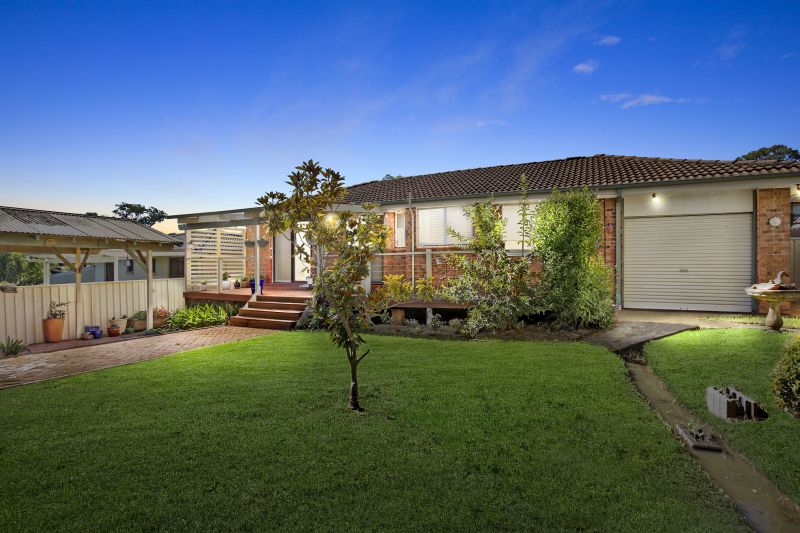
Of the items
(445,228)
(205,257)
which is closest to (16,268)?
(205,257)

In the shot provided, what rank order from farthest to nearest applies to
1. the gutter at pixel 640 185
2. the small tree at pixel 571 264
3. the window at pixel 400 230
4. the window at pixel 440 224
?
the window at pixel 400 230 < the window at pixel 440 224 < the gutter at pixel 640 185 < the small tree at pixel 571 264

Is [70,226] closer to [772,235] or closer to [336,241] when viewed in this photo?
[336,241]

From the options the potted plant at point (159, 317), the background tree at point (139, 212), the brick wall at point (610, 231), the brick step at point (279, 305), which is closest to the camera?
the brick step at point (279, 305)

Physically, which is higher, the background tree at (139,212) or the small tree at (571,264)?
the background tree at (139,212)

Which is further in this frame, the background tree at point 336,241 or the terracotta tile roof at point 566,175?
the terracotta tile roof at point 566,175

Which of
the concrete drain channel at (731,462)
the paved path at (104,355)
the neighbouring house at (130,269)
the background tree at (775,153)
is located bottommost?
the paved path at (104,355)

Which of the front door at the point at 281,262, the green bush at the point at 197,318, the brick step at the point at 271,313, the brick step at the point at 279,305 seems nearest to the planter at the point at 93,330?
the green bush at the point at 197,318

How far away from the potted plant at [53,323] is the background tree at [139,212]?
35967mm

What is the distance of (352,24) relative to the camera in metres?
12.3

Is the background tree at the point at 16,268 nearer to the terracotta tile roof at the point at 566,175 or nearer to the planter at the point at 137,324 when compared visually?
the planter at the point at 137,324

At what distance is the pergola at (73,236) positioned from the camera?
910 cm

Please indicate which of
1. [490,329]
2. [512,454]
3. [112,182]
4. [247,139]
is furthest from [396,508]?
[112,182]

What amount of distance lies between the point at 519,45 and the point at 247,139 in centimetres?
1079

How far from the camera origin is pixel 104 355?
8.39m
